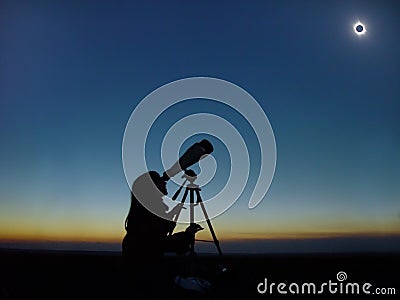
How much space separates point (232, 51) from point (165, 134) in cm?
46

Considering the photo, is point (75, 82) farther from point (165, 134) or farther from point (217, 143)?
point (217, 143)

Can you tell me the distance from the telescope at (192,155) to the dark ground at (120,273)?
393mm

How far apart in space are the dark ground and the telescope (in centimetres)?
39

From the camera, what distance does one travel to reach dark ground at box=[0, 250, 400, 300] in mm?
2027

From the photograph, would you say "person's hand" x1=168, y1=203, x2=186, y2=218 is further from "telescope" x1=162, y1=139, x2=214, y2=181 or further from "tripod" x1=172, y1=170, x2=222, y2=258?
"telescope" x1=162, y1=139, x2=214, y2=181

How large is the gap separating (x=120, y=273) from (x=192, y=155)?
22.6 inches

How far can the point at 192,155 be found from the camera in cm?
228

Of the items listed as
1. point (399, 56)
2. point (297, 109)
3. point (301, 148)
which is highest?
point (399, 56)

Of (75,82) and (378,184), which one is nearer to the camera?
(378,184)

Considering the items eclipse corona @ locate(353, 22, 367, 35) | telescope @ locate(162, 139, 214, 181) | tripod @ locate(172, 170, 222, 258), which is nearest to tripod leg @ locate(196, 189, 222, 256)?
tripod @ locate(172, 170, 222, 258)

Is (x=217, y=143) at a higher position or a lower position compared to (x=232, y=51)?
lower

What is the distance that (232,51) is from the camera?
2266 mm

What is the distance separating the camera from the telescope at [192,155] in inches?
89.6

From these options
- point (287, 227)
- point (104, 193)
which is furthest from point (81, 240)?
point (287, 227)
